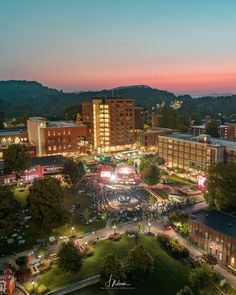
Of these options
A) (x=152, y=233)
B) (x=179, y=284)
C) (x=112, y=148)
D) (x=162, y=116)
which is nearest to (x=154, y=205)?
(x=152, y=233)

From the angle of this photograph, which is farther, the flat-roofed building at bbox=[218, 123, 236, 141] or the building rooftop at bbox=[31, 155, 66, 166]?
the flat-roofed building at bbox=[218, 123, 236, 141]

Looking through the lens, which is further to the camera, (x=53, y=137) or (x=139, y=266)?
(x=53, y=137)

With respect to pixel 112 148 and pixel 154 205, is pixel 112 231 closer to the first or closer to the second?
pixel 154 205

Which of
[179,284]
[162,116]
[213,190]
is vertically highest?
[162,116]

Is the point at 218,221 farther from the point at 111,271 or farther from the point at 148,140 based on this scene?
the point at 148,140

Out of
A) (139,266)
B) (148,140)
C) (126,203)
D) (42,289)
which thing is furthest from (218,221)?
(148,140)

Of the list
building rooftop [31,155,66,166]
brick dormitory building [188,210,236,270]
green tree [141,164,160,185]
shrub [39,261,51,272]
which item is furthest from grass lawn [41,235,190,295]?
building rooftop [31,155,66,166]

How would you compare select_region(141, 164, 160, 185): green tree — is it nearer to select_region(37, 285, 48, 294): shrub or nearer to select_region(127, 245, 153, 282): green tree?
select_region(127, 245, 153, 282): green tree
